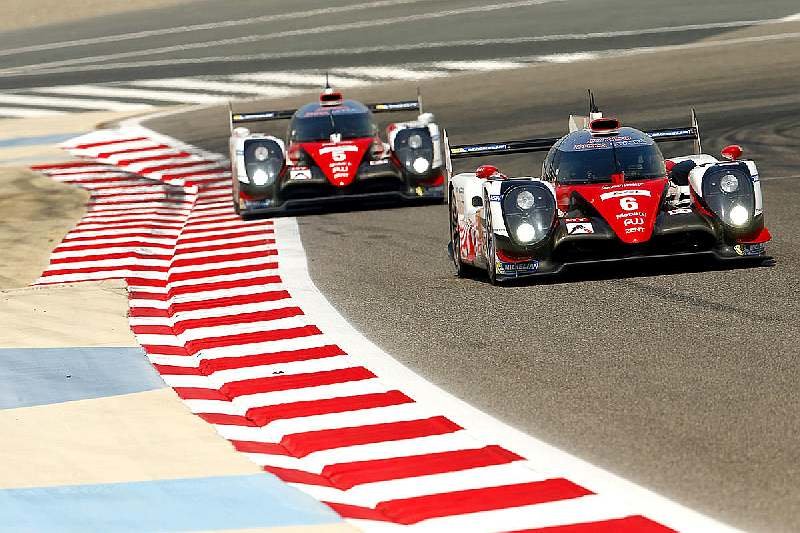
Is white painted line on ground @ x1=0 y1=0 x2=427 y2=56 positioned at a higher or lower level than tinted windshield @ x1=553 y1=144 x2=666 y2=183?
higher

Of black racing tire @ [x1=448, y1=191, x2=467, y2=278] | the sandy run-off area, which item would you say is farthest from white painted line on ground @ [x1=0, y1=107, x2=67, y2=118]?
black racing tire @ [x1=448, y1=191, x2=467, y2=278]

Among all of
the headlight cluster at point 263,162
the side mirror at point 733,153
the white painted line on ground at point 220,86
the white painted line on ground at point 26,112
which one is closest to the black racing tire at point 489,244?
the side mirror at point 733,153

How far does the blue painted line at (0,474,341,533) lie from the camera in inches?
240

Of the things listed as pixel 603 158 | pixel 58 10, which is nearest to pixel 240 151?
pixel 603 158

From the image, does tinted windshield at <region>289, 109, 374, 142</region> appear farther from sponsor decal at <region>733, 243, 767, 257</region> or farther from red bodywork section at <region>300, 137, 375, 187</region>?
sponsor decal at <region>733, 243, 767, 257</region>

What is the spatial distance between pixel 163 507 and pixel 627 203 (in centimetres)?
625

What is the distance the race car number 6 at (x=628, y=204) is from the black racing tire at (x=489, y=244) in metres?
0.99

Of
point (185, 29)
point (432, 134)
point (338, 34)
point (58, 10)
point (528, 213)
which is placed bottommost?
point (528, 213)

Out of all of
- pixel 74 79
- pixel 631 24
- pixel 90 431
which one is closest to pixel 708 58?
pixel 631 24

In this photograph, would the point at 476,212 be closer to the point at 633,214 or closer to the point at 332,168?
the point at 633,214

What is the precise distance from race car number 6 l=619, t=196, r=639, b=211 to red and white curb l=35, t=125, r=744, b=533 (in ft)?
7.57

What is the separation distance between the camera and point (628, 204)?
467 inches

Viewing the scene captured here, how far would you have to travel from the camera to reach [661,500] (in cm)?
634

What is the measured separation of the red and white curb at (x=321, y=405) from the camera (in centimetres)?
636
